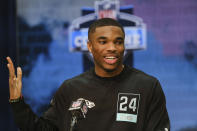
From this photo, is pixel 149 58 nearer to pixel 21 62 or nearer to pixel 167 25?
pixel 167 25

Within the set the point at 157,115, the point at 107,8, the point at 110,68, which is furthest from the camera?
the point at 107,8

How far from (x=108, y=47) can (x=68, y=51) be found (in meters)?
2.29

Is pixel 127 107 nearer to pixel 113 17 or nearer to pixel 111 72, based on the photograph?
pixel 111 72

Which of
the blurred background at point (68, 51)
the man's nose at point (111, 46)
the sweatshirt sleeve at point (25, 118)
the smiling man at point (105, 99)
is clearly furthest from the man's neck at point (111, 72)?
the blurred background at point (68, 51)

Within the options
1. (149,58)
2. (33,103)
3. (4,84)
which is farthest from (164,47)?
(4,84)

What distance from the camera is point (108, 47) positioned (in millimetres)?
1832

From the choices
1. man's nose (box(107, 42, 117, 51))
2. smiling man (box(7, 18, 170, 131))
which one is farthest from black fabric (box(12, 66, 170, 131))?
man's nose (box(107, 42, 117, 51))

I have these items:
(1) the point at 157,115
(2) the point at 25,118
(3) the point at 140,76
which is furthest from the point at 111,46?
(2) the point at 25,118

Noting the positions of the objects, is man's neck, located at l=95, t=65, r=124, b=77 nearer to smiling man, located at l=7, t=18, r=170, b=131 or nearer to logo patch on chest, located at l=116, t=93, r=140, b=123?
smiling man, located at l=7, t=18, r=170, b=131

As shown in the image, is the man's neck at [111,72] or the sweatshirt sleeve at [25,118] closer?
the sweatshirt sleeve at [25,118]

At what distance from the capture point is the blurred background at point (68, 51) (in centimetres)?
396

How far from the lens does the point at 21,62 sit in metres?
4.14

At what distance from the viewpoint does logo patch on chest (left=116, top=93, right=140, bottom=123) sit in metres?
1.76

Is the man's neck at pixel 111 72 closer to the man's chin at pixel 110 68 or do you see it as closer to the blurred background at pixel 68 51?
the man's chin at pixel 110 68
